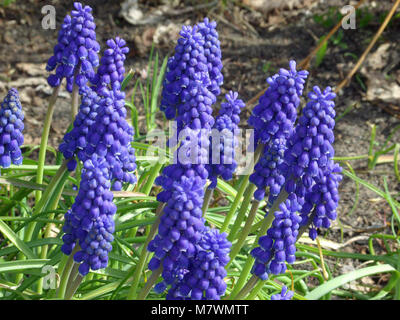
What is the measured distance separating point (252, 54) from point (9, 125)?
5.39m

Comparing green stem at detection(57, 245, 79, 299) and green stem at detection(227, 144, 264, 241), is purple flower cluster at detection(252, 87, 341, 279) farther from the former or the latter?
green stem at detection(57, 245, 79, 299)

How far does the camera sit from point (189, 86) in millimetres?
3957

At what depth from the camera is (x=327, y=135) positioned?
3566mm

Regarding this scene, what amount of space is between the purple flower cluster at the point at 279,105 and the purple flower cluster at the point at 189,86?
0.31 meters

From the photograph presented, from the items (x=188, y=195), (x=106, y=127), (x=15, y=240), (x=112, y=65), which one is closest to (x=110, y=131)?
(x=106, y=127)

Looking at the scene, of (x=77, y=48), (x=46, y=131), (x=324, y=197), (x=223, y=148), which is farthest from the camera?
(x=46, y=131)

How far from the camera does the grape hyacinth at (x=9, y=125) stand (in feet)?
13.6

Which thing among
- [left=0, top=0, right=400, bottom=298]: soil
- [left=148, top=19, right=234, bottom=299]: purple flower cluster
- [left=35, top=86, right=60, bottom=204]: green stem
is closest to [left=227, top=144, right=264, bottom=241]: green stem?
[left=148, top=19, right=234, bottom=299]: purple flower cluster

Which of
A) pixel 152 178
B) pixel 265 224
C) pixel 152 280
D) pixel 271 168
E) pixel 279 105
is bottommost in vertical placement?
pixel 152 280

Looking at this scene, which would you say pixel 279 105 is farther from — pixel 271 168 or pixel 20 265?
pixel 20 265

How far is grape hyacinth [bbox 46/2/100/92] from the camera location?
427 cm

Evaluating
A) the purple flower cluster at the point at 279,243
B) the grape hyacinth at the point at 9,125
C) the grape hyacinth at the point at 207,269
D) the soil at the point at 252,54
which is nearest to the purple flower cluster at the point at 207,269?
the grape hyacinth at the point at 207,269

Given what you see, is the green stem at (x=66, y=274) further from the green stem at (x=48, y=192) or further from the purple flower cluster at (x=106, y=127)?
the green stem at (x=48, y=192)

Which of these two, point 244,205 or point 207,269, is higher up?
point 244,205
